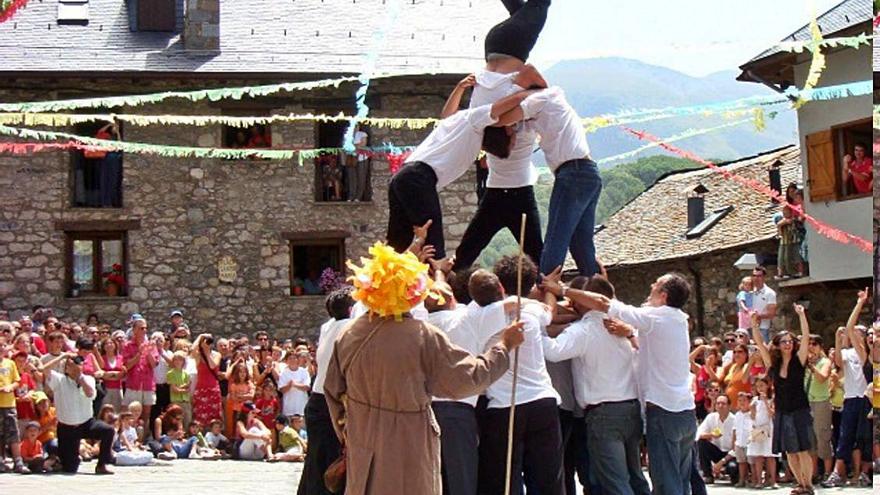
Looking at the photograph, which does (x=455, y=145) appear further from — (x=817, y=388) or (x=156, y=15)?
(x=156, y=15)

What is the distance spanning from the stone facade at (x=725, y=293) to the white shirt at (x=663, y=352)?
1578cm

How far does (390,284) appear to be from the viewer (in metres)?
8.25

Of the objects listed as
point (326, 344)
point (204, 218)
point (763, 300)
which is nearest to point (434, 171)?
point (326, 344)

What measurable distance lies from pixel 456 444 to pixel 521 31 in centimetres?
267

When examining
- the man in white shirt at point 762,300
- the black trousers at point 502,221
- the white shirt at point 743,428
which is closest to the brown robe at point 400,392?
the black trousers at point 502,221

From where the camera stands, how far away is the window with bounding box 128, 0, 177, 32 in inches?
1209

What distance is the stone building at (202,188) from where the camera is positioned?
28.1 metres

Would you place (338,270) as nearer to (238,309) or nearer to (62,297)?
(238,309)

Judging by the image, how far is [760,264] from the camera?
29078mm

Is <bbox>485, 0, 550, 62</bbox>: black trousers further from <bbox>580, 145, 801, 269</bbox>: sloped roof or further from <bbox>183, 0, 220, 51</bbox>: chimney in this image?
<bbox>580, 145, 801, 269</bbox>: sloped roof

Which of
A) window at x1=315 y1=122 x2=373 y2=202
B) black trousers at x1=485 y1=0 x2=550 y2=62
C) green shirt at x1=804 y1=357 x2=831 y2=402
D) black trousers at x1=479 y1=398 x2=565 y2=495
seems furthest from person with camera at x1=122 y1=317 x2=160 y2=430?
window at x1=315 y1=122 x2=373 y2=202

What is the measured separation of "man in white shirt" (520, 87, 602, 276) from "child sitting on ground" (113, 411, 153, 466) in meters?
8.55

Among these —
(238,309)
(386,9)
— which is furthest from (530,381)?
(386,9)

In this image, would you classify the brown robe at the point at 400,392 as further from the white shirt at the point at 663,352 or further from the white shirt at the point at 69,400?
the white shirt at the point at 69,400
